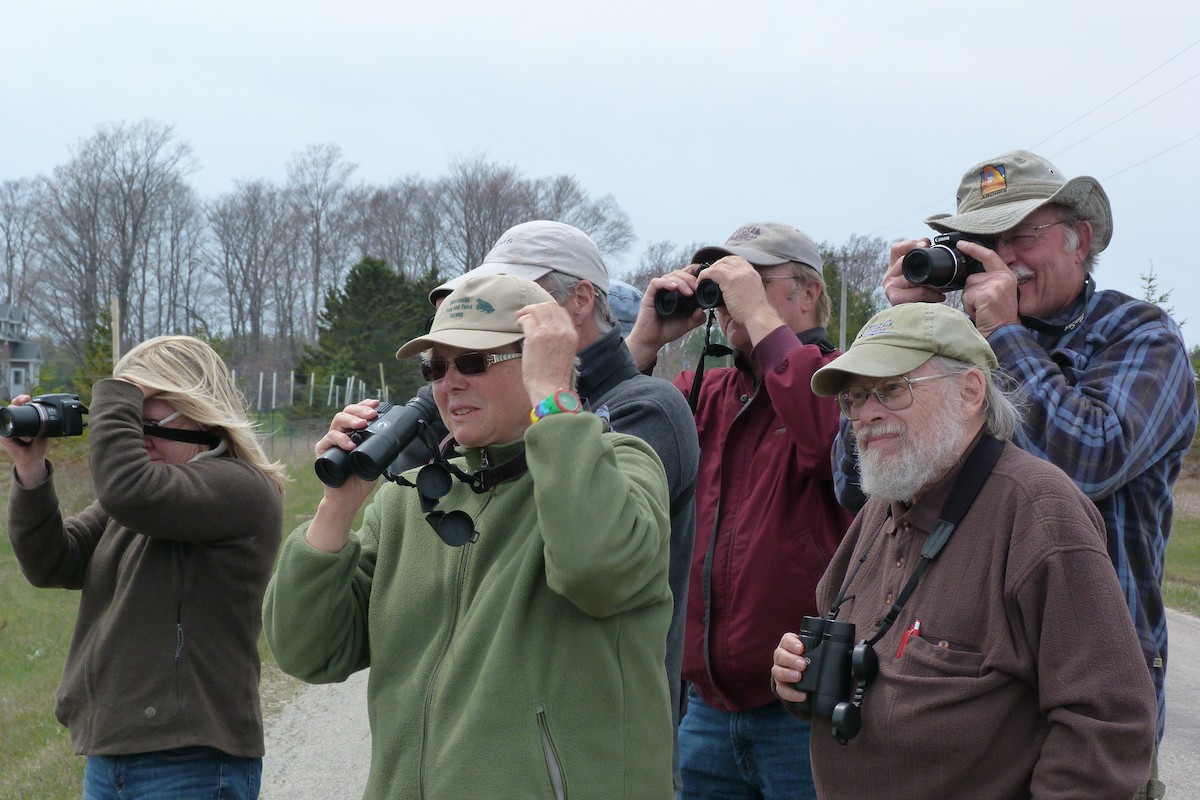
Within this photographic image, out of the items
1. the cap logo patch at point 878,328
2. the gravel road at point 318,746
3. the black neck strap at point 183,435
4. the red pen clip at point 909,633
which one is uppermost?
the cap logo patch at point 878,328

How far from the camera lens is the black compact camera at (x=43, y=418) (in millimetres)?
3803

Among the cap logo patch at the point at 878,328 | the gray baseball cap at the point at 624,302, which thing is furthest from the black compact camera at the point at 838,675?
the gray baseball cap at the point at 624,302

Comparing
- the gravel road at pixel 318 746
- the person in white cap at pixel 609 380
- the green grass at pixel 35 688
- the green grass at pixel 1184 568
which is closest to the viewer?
the person in white cap at pixel 609 380

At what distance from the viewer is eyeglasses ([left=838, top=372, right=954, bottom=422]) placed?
2561 mm

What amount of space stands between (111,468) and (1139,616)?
2.80 m

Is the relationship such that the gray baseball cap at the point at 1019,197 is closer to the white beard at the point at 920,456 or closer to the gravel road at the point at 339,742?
the white beard at the point at 920,456

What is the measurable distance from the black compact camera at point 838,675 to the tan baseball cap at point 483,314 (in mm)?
922

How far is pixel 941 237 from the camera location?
306cm

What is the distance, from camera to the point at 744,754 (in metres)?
3.35

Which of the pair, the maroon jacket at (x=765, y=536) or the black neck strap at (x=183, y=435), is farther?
the black neck strap at (x=183, y=435)

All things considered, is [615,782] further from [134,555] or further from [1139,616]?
[134,555]

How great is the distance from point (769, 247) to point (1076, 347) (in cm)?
108

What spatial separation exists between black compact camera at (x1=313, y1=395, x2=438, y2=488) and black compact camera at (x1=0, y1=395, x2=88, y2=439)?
184 cm

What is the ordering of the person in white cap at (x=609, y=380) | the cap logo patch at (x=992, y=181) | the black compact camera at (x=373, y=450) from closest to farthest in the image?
the black compact camera at (x=373, y=450) < the person in white cap at (x=609, y=380) < the cap logo patch at (x=992, y=181)
